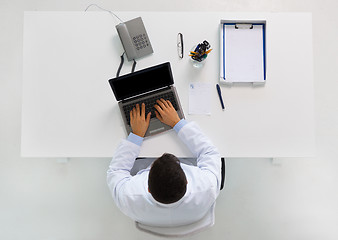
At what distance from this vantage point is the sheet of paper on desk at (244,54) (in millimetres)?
1355

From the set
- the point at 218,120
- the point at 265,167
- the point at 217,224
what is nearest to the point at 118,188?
the point at 218,120

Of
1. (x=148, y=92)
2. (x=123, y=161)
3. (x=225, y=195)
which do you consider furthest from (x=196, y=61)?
(x=225, y=195)

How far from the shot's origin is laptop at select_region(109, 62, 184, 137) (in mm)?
1268

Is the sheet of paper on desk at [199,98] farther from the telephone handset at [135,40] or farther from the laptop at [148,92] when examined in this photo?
the telephone handset at [135,40]

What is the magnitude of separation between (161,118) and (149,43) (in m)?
0.37

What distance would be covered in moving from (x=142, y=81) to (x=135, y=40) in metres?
0.23

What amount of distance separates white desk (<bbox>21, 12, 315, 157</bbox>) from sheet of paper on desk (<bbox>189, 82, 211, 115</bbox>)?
24mm

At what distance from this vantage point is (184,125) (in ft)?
4.29

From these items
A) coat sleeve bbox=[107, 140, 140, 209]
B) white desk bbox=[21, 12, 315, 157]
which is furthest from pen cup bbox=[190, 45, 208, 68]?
coat sleeve bbox=[107, 140, 140, 209]

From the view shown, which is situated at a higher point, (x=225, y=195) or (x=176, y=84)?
(x=176, y=84)

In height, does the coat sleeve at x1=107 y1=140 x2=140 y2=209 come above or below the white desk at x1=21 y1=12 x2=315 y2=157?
below

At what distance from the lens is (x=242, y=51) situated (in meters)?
1.36

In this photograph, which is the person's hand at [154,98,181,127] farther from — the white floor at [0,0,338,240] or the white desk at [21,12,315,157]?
the white floor at [0,0,338,240]

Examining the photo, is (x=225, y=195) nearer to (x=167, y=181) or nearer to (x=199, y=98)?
(x=199, y=98)
